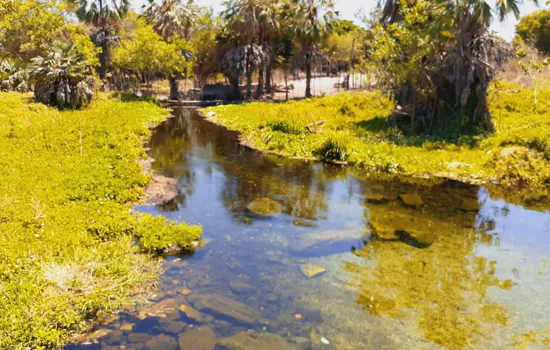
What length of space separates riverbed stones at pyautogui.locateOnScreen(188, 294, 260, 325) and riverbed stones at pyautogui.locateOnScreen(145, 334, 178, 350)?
41.1 inches

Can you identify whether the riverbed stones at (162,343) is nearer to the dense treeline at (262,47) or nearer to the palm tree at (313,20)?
the dense treeline at (262,47)

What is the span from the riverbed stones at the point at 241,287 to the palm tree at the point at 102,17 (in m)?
44.3

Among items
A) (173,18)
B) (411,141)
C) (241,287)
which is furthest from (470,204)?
(173,18)

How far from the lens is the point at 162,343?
24.1 feet

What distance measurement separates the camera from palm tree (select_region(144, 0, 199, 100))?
49.2 m

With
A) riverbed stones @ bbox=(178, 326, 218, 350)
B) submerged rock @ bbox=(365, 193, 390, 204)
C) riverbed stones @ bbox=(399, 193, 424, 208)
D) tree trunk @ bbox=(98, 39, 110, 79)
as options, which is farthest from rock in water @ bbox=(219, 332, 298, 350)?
tree trunk @ bbox=(98, 39, 110, 79)

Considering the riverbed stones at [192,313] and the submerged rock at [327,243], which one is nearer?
the riverbed stones at [192,313]

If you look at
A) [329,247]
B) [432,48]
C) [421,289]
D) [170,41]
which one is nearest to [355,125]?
[432,48]

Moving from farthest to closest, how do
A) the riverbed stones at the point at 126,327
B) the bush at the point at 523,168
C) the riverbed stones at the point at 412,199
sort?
1. the bush at the point at 523,168
2. the riverbed stones at the point at 412,199
3. the riverbed stones at the point at 126,327

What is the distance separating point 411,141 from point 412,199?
7.97 m

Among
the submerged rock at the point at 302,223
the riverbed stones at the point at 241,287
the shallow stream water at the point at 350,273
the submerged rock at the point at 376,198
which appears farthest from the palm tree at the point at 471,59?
the riverbed stones at the point at 241,287

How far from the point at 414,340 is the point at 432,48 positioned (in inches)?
742

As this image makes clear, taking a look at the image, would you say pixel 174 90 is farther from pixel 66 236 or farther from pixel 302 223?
pixel 66 236

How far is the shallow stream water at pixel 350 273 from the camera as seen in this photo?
772 cm
